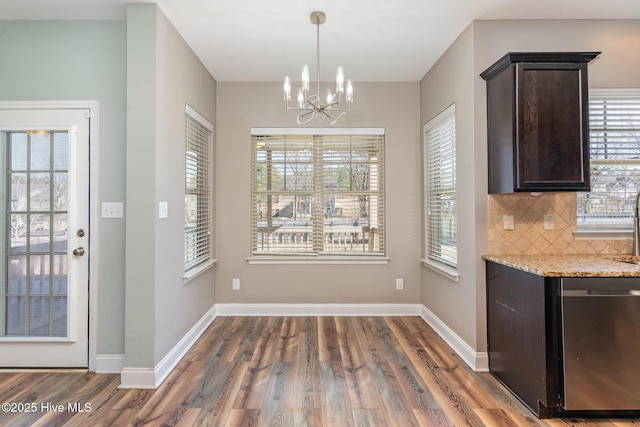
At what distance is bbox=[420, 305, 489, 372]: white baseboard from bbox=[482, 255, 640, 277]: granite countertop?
802 mm

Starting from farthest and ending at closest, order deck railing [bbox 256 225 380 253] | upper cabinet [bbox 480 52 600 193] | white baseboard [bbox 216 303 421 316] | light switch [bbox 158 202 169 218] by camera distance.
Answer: deck railing [bbox 256 225 380 253] < white baseboard [bbox 216 303 421 316] < light switch [bbox 158 202 169 218] < upper cabinet [bbox 480 52 600 193]

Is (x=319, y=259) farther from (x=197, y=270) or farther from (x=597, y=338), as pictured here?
(x=597, y=338)

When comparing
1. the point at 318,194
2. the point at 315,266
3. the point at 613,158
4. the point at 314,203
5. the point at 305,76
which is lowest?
the point at 315,266

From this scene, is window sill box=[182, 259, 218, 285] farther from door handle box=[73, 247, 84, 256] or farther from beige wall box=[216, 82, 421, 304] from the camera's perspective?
door handle box=[73, 247, 84, 256]

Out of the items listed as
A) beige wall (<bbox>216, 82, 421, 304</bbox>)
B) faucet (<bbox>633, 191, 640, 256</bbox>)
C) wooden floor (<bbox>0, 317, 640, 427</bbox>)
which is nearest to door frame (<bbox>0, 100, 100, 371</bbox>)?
wooden floor (<bbox>0, 317, 640, 427</bbox>)

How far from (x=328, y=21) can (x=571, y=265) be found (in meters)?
2.57

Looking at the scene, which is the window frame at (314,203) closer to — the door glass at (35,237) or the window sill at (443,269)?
the window sill at (443,269)

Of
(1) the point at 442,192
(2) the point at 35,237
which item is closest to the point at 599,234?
(1) the point at 442,192

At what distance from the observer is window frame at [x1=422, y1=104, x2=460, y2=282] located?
3.08 meters

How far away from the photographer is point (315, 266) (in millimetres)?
4012

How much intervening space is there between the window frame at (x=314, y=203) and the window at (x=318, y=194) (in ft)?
0.04

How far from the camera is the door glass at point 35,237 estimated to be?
2619 mm

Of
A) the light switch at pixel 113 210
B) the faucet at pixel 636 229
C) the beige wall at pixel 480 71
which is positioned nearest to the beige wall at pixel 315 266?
the beige wall at pixel 480 71

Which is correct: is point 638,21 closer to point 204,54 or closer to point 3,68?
point 204,54
